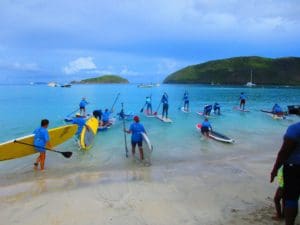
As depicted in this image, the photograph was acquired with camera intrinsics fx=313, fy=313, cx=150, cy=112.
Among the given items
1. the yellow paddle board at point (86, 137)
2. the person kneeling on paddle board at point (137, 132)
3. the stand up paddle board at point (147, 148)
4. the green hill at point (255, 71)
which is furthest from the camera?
the green hill at point (255, 71)

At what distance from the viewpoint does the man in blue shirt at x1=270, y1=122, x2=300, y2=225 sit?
200 inches

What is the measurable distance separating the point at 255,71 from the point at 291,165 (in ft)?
579

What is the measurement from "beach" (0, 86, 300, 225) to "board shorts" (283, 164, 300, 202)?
4.97 ft

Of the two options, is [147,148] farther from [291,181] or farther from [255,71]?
[255,71]

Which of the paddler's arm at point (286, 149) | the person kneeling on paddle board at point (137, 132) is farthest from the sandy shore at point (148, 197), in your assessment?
the paddler's arm at point (286, 149)

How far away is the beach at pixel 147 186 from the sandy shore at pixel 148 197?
0.9 inches

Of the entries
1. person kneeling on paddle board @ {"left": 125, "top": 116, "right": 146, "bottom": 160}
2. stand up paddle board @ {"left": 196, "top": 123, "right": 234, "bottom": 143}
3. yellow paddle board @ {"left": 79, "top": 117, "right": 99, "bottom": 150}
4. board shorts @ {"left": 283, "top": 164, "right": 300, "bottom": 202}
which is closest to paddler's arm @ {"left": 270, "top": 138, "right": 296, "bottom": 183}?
board shorts @ {"left": 283, "top": 164, "right": 300, "bottom": 202}

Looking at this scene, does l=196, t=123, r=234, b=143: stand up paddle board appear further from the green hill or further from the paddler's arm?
the green hill

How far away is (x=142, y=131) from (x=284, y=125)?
16808 mm

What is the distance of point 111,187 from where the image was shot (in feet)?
32.6

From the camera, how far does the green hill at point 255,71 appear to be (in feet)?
538

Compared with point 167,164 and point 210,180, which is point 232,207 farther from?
point 167,164

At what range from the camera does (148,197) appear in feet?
29.0

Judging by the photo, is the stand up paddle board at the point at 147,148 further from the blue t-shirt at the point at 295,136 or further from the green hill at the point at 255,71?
the green hill at the point at 255,71
